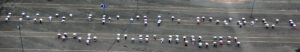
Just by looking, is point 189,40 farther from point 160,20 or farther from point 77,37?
point 77,37

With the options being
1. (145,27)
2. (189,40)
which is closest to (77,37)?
(145,27)

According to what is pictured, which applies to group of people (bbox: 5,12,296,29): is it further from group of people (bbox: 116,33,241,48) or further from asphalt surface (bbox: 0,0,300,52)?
group of people (bbox: 116,33,241,48)

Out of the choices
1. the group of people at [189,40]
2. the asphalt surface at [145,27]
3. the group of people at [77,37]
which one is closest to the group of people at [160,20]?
the asphalt surface at [145,27]

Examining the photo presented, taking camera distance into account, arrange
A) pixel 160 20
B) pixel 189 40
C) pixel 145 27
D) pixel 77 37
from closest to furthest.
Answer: pixel 77 37 → pixel 189 40 → pixel 145 27 → pixel 160 20

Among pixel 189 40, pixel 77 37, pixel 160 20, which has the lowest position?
pixel 189 40

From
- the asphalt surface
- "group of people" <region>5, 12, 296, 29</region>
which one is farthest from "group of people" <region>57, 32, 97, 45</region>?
"group of people" <region>5, 12, 296, 29</region>
